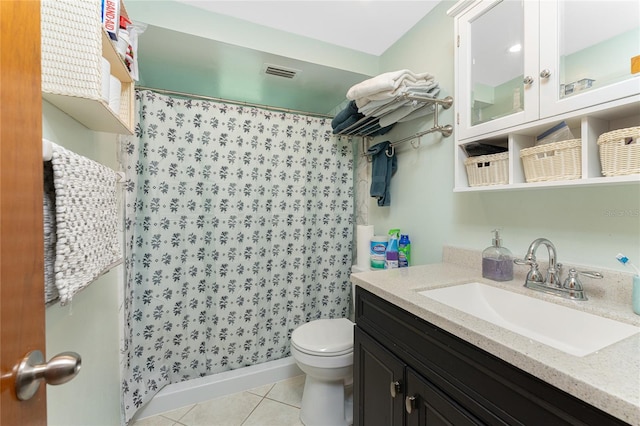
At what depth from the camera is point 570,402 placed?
1.65 ft

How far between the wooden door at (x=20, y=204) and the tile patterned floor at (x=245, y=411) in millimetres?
1339

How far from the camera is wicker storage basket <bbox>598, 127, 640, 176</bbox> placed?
700mm

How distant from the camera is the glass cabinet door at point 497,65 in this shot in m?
0.95

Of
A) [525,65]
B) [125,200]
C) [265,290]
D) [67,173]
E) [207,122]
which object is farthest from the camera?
[265,290]

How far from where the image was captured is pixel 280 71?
1.80m

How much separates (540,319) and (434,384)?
435 mm

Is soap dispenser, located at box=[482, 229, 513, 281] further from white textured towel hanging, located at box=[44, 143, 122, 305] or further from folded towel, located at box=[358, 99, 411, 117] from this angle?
white textured towel hanging, located at box=[44, 143, 122, 305]

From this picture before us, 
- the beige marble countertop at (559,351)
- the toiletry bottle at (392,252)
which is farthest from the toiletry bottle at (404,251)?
the beige marble countertop at (559,351)

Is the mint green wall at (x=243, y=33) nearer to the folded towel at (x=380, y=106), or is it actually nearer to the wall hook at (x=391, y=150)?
the folded towel at (x=380, y=106)

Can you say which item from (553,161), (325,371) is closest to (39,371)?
(325,371)

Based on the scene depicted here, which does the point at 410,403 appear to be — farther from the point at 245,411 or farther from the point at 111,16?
the point at 111,16

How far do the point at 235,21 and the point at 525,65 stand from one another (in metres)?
1.44

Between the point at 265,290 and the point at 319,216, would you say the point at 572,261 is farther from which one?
the point at 265,290

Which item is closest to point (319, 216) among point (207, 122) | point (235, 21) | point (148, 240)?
point (207, 122)
